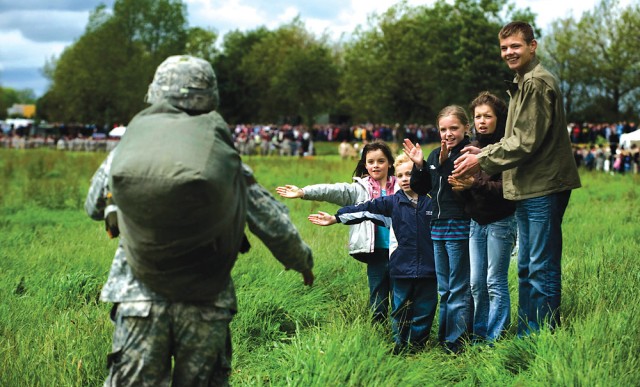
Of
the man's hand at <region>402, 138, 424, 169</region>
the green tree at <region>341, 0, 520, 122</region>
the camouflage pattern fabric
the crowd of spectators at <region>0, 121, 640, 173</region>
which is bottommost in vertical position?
the crowd of spectators at <region>0, 121, 640, 173</region>

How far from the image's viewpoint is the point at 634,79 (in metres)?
55.7

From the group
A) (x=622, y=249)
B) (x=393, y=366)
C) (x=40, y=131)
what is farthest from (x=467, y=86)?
(x=393, y=366)

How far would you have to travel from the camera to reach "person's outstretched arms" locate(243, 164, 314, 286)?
11.1ft

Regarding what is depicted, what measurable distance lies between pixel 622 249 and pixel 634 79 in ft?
170

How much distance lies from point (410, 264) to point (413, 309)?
0.35 meters

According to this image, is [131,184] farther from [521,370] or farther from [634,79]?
[634,79]

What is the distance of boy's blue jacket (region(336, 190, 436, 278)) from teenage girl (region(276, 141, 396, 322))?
0.24 metres

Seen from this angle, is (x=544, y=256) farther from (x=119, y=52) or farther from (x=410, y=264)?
(x=119, y=52)

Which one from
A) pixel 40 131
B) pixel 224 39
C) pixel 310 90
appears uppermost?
pixel 224 39

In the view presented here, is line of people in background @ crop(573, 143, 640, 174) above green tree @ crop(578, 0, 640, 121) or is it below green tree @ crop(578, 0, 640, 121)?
below

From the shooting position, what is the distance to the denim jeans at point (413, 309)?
5.92 metres

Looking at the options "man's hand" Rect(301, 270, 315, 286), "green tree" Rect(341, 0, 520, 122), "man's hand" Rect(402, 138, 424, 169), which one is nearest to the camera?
"man's hand" Rect(301, 270, 315, 286)

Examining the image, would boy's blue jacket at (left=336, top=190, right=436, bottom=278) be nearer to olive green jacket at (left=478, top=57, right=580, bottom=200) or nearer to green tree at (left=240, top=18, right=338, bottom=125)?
olive green jacket at (left=478, top=57, right=580, bottom=200)

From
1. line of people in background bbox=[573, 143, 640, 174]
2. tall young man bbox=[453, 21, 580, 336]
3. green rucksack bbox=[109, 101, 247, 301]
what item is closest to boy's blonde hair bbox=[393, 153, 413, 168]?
tall young man bbox=[453, 21, 580, 336]
